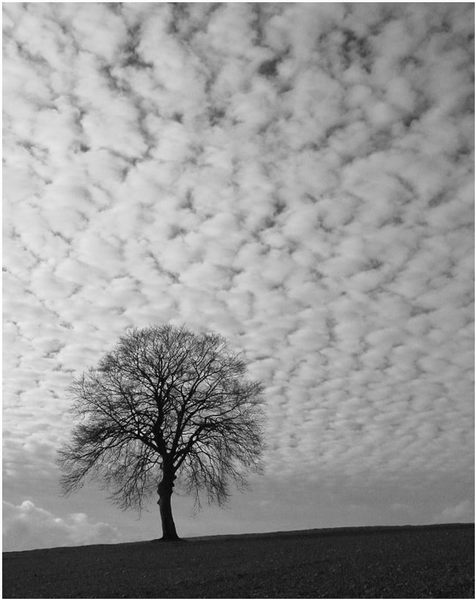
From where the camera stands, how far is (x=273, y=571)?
2183 cm

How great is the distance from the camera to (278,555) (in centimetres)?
2539

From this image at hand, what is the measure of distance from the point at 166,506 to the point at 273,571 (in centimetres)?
1916

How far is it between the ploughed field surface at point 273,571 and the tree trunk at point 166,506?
7670mm

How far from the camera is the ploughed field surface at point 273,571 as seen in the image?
18781 mm

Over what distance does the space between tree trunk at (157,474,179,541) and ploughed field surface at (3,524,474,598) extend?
767cm

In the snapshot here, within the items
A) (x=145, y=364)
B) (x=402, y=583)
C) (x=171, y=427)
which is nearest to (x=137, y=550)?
(x=171, y=427)

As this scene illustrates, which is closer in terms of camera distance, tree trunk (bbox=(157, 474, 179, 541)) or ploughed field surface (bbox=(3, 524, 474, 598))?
ploughed field surface (bbox=(3, 524, 474, 598))

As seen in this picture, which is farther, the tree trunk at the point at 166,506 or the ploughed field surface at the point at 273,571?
the tree trunk at the point at 166,506

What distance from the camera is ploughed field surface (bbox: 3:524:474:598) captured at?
18.8 metres

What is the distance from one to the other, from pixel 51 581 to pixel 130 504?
16875 millimetres

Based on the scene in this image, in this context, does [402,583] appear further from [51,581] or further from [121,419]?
[121,419]

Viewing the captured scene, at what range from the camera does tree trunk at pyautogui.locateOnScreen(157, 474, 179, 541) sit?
3853 centimetres

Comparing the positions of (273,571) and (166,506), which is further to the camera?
(166,506)

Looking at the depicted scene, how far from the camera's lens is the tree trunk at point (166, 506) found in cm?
3853
